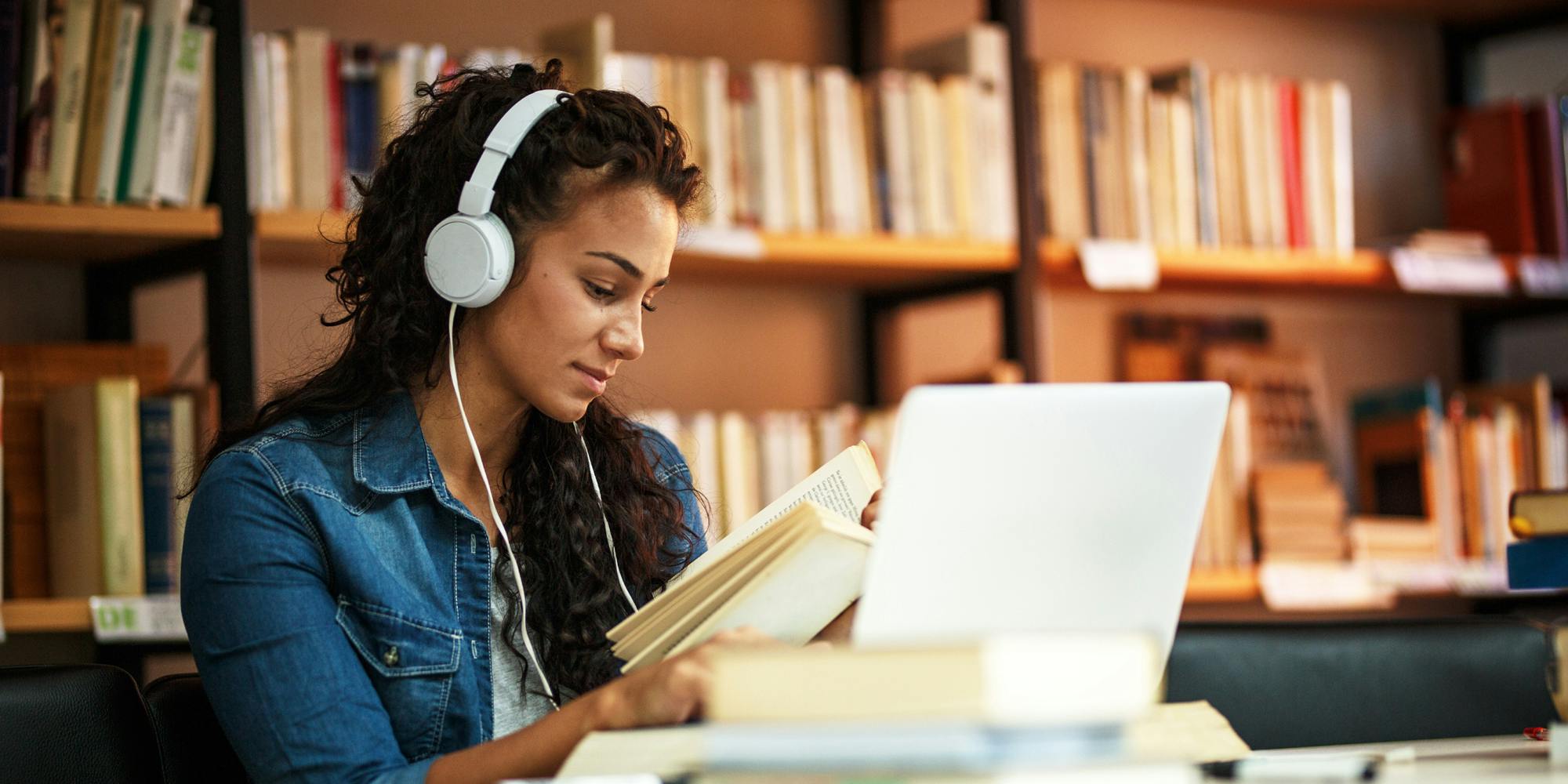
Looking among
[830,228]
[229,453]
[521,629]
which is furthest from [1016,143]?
[229,453]

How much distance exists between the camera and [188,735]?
1.18 m

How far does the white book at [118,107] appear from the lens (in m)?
1.75

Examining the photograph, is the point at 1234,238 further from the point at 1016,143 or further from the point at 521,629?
the point at 521,629

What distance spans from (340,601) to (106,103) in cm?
88

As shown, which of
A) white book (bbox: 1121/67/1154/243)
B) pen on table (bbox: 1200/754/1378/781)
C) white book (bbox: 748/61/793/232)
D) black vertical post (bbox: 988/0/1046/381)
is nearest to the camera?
pen on table (bbox: 1200/754/1378/781)

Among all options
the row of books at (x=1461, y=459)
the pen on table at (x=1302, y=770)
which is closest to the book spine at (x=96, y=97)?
the pen on table at (x=1302, y=770)

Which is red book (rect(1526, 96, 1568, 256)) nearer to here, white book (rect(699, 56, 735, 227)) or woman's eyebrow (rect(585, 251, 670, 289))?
white book (rect(699, 56, 735, 227))

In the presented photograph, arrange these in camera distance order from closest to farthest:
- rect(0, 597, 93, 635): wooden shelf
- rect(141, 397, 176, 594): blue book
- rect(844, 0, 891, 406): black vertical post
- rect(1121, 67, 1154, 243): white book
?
rect(0, 597, 93, 635): wooden shelf < rect(141, 397, 176, 594): blue book < rect(1121, 67, 1154, 243): white book < rect(844, 0, 891, 406): black vertical post

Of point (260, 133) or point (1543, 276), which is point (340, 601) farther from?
point (1543, 276)

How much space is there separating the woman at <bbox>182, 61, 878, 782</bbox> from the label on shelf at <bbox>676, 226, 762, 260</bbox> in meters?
0.59

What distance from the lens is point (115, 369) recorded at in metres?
1.81

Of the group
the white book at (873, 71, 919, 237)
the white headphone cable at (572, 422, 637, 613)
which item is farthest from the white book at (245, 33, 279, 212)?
the white book at (873, 71, 919, 237)

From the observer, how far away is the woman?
1.08 meters

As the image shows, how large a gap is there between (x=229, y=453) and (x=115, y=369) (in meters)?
0.75
